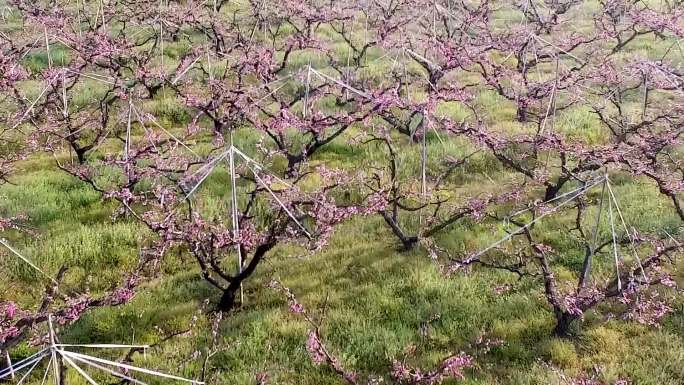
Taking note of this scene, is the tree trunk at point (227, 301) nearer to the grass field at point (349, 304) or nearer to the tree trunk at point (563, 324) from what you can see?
the grass field at point (349, 304)

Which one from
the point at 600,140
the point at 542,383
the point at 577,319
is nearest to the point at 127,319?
the point at 542,383

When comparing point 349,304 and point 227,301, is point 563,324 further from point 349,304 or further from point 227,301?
point 227,301

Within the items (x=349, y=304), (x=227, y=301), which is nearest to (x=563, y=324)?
(x=349, y=304)

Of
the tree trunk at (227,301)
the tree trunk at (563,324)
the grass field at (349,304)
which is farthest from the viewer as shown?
the tree trunk at (227,301)

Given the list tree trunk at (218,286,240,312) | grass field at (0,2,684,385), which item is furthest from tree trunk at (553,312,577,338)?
tree trunk at (218,286,240,312)

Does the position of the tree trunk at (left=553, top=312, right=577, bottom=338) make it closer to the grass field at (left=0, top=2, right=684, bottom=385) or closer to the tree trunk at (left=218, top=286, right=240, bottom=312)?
the grass field at (left=0, top=2, right=684, bottom=385)

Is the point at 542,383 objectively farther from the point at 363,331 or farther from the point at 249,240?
the point at 249,240

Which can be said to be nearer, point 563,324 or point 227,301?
point 563,324

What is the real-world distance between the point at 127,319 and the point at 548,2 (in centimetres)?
1707

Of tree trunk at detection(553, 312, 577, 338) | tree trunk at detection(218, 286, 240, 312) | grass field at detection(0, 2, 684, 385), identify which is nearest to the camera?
grass field at detection(0, 2, 684, 385)

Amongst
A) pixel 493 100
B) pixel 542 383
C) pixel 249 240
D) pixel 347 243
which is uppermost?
pixel 493 100

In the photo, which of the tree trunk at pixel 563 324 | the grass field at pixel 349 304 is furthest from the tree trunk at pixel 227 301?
the tree trunk at pixel 563 324

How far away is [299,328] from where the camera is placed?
18.6ft

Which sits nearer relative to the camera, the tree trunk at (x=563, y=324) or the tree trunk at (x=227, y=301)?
the tree trunk at (x=563, y=324)
